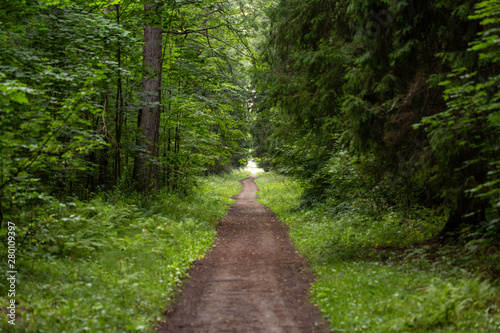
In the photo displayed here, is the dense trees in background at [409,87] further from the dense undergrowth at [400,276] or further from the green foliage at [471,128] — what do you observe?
the dense undergrowth at [400,276]

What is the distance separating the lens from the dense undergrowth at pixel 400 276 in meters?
5.05

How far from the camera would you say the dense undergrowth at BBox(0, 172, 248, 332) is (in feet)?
16.5

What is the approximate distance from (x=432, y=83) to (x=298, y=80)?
363cm

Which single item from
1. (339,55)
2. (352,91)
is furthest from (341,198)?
(339,55)

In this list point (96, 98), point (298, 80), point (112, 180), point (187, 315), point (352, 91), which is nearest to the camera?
point (187, 315)

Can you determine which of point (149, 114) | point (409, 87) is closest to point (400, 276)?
point (409, 87)

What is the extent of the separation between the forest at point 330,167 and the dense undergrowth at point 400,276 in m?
0.03

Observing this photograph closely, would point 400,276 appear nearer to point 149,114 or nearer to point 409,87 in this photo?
point 409,87

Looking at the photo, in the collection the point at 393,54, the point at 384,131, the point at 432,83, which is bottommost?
the point at 384,131

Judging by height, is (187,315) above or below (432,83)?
below

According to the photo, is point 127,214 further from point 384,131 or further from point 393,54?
point 393,54

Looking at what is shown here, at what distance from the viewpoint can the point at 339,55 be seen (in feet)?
27.6

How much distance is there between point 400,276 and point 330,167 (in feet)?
24.0

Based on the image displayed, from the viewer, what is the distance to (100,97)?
38.2 ft
